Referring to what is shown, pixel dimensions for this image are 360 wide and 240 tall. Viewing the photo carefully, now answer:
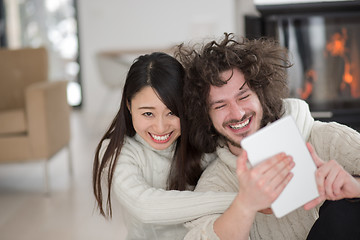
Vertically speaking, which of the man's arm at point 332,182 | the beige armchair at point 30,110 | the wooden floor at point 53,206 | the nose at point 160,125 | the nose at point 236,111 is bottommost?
the wooden floor at point 53,206

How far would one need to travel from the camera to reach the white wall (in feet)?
19.7

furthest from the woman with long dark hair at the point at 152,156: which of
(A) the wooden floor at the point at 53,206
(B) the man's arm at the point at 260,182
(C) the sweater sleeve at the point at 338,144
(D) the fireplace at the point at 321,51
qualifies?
(D) the fireplace at the point at 321,51

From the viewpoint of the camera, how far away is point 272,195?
116 centimetres

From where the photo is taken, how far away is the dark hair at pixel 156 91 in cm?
161

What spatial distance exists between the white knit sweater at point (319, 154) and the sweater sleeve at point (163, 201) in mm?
32

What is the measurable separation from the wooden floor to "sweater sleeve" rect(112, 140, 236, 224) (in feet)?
2.64

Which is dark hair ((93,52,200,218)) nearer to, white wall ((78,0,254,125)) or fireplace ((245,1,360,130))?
fireplace ((245,1,360,130))

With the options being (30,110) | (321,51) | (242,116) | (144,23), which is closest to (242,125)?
(242,116)

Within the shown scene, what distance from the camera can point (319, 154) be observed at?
5.24ft

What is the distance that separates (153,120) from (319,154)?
0.49 m

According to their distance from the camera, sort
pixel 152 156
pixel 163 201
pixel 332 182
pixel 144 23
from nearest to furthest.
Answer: pixel 332 182 → pixel 163 201 → pixel 152 156 → pixel 144 23

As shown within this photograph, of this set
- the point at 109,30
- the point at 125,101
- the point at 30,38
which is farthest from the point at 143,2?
the point at 125,101

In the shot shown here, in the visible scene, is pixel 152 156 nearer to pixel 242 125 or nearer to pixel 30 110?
pixel 242 125

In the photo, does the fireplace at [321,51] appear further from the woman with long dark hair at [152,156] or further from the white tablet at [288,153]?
the white tablet at [288,153]
